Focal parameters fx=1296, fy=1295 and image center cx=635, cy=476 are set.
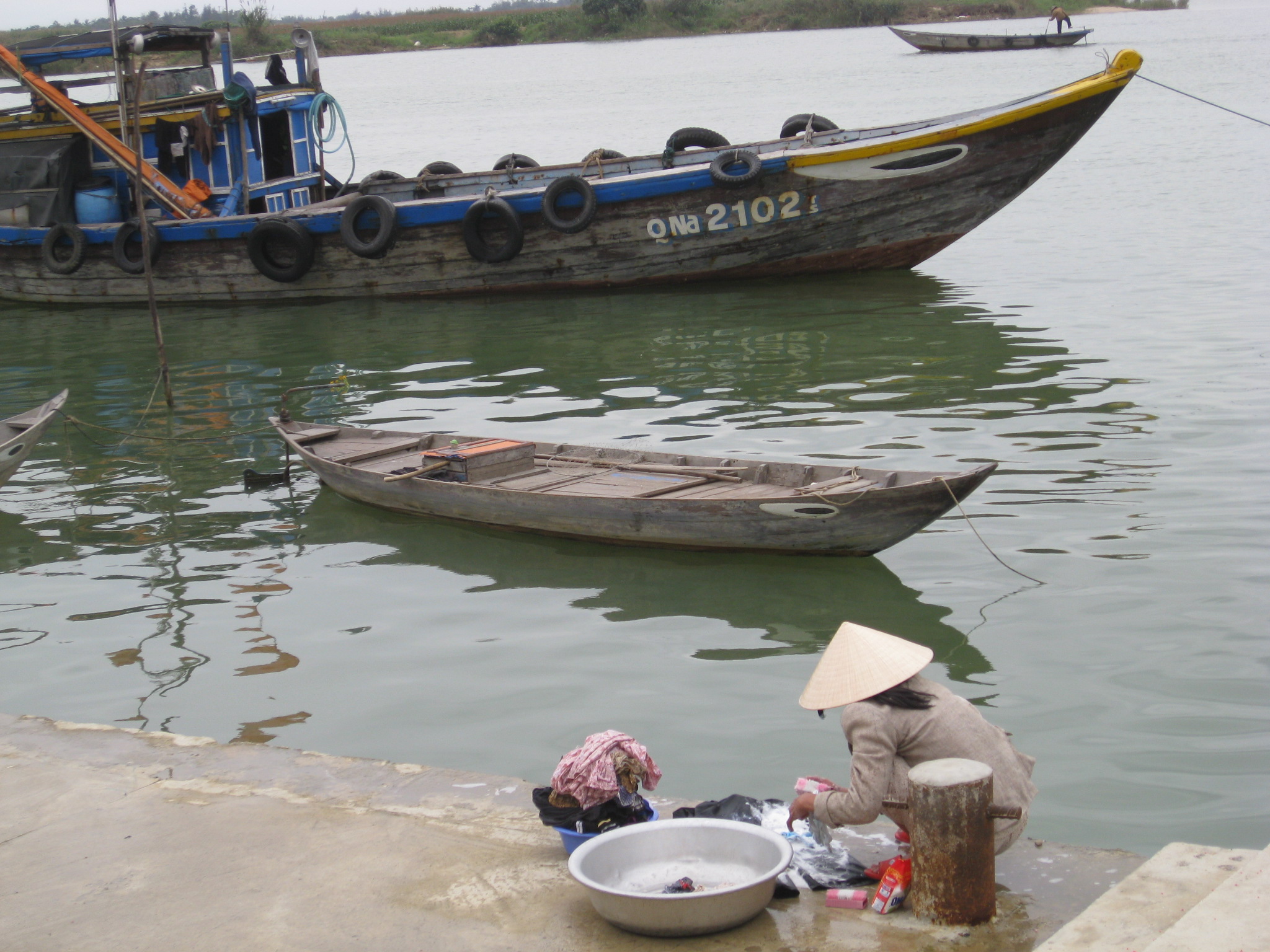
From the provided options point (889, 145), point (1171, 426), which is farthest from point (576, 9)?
point (1171, 426)

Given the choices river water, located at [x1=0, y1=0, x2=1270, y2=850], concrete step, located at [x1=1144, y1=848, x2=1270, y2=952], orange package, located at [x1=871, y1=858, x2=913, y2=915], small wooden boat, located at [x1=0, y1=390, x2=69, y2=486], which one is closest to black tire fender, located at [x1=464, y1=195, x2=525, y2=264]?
river water, located at [x1=0, y1=0, x2=1270, y2=850]

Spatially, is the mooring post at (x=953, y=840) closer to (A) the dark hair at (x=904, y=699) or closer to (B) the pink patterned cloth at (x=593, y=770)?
(A) the dark hair at (x=904, y=699)

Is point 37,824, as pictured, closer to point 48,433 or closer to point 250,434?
point 250,434

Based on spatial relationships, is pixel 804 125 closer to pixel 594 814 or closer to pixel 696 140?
pixel 696 140

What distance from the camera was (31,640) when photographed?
667 cm

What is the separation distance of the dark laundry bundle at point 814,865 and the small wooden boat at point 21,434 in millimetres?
6353

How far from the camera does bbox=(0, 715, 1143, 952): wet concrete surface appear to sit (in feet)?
11.3

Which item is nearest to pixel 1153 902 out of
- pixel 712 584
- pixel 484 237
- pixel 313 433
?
pixel 712 584

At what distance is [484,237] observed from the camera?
46.9 feet

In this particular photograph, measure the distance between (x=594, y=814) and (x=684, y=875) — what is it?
35cm

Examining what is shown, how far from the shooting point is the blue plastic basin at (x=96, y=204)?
15.4 meters

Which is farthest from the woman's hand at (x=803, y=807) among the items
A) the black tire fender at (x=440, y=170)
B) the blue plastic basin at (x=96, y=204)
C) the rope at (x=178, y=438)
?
the blue plastic basin at (x=96, y=204)

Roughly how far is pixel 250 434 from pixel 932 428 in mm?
5469

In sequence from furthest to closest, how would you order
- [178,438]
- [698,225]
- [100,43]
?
[100,43] < [698,225] < [178,438]
